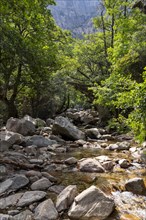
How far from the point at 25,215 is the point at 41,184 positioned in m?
1.38

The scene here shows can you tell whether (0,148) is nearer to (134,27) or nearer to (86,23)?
(134,27)

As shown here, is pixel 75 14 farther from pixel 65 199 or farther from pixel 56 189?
pixel 65 199

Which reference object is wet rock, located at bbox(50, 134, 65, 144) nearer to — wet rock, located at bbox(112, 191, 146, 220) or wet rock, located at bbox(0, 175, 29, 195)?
wet rock, located at bbox(0, 175, 29, 195)

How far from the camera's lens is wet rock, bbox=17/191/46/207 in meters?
4.94

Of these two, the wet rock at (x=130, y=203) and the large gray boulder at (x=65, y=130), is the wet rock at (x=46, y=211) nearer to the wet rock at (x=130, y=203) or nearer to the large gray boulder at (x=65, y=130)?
the wet rock at (x=130, y=203)

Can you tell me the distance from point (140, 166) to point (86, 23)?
490 ft

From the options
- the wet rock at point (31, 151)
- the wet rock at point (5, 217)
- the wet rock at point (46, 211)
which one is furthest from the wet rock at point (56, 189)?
the wet rock at point (31, 151)

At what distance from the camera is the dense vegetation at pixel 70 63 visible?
801cm

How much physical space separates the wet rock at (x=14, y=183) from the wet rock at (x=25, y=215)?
105 centimetres

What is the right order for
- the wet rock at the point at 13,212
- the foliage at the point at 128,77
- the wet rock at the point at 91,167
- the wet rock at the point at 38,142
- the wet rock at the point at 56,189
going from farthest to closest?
the wet rock at the point at 38,142 < the wet rock at the point at 91,167 < the foliage at the point at 128,77 < the wet rock at the point at 56,189 < the wet rock at the point at 13,212

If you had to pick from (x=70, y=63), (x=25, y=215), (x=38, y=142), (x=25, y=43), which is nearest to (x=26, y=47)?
(x=25, y=43)

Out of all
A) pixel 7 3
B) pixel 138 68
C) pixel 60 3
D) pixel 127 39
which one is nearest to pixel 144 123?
pixel 7 3

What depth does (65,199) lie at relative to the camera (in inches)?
196

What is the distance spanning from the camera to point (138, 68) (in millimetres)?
15578
